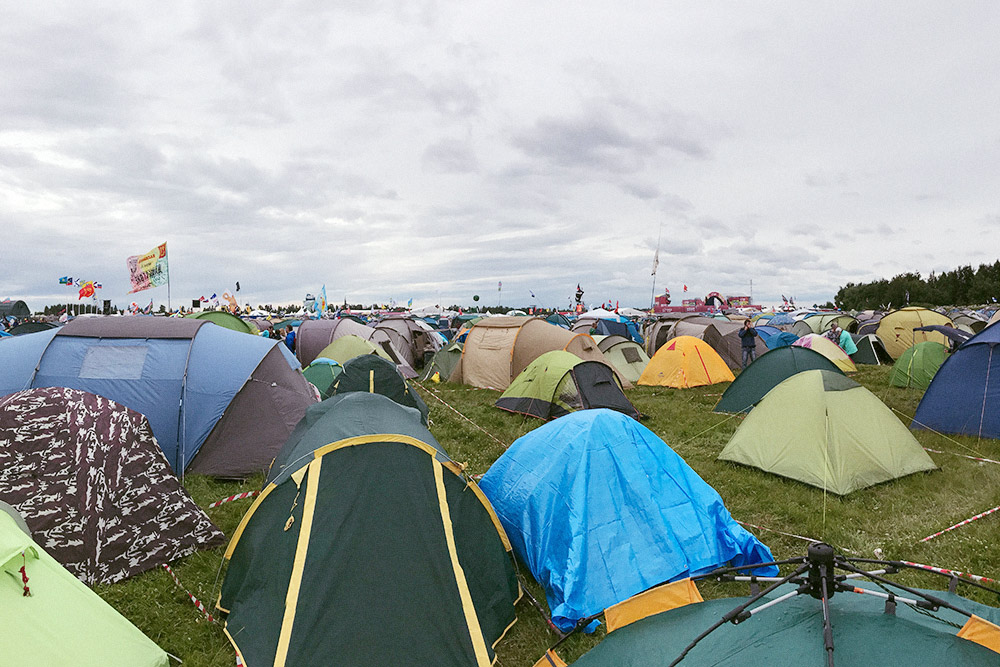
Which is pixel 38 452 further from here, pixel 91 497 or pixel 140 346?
pixel 140 346

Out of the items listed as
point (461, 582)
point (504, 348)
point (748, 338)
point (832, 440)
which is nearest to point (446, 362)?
point (504, 348)

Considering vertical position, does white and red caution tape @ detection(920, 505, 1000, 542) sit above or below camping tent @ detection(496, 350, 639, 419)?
below

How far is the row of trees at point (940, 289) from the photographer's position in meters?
69.1

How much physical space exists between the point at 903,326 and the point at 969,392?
51.6 ft

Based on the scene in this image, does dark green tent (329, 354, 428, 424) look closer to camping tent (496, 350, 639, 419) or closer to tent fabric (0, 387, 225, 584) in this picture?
camping tent (496, 350, 639, 419)

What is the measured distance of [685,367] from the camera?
16.9 m

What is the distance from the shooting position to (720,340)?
2023cm

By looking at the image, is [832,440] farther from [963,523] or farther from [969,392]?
[969,392]

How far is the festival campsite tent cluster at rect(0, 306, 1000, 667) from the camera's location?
8.36ft

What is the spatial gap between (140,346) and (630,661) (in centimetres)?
800

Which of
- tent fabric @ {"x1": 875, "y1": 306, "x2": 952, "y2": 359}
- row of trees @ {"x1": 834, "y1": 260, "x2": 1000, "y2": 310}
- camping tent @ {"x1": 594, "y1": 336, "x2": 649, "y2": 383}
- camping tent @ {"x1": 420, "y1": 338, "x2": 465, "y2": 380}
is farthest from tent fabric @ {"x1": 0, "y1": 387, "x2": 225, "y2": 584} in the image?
row of trees @ {"x1": 834, "y1": 260, "x2": 1000, "y2": 310}

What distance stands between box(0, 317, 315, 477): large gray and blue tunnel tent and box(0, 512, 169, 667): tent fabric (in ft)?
14.1

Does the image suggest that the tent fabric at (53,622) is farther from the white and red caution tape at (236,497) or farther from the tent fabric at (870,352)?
the tent fabric at (870,352)

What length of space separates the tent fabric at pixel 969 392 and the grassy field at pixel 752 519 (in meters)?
0.32
